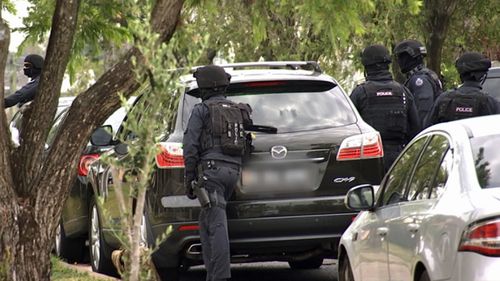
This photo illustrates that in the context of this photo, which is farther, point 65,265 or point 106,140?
point 65,265

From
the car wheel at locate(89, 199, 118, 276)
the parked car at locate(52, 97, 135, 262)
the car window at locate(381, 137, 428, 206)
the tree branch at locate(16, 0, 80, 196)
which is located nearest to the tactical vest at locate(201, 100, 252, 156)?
the tree branch at locate(16, 0, 80, 196)

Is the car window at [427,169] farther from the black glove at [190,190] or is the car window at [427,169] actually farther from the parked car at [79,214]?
the parked car at [79,214]

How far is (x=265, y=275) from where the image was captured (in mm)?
11461

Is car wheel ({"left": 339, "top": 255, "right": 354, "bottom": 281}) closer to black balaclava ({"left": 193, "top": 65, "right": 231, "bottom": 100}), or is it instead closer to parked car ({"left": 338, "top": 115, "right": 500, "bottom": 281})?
parked car ({"left": 338, "top": 115, "right": 500, "bottom": 281})

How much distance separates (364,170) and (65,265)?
396 centimetres

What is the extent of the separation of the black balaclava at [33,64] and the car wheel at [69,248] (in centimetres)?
173

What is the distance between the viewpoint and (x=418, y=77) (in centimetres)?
1109

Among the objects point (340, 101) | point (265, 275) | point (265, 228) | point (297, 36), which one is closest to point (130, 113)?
point (265, 228)

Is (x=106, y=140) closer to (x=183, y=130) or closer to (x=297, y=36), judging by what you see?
(x=183, y=130)

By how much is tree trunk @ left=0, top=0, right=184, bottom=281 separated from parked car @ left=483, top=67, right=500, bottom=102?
575 cm

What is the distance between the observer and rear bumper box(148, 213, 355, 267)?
9102mm

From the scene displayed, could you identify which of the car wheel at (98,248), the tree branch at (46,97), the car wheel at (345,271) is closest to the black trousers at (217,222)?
the car wheel at (345,271)

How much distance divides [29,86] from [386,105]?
4277 mm

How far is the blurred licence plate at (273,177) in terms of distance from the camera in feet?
30.0
